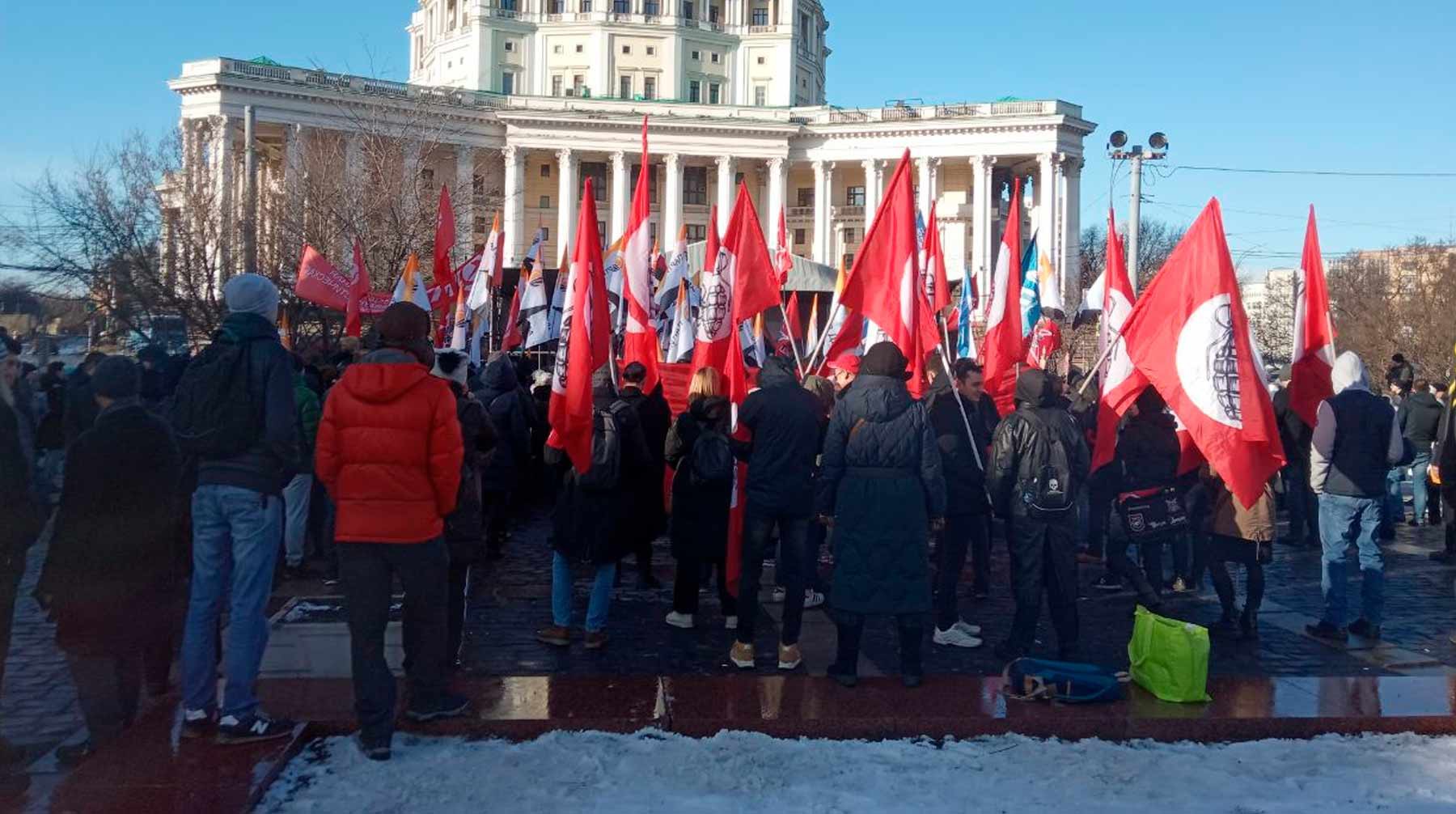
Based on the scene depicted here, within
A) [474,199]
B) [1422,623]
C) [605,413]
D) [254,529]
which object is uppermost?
[474,199]

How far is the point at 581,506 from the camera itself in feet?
24.9

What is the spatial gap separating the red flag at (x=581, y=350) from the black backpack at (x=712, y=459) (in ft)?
2.80

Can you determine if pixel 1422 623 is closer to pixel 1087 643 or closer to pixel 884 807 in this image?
pixel 1087 643

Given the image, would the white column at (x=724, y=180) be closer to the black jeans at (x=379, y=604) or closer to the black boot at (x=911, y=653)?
the black boot at (x=911, y=653)

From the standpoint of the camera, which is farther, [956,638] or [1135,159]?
[1135,159]

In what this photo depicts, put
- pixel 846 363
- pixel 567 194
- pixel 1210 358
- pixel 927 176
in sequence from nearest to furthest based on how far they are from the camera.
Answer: pixel 1210 358 → pixel 846 363 → pixel 927 176 → pixel 567 194

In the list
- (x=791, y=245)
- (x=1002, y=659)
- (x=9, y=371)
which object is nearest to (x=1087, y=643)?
(x=1002, y=659)

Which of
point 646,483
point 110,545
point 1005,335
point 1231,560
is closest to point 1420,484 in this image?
point 1005,335

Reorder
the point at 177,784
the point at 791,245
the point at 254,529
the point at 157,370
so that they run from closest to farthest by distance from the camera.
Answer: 1. the point at 177,784
2. the point at 254,529
3. the point at 157,370
4. the point at 791,245

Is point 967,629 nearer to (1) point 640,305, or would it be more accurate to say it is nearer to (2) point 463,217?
(1) point 640,305

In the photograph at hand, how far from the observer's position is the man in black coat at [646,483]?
811 cm

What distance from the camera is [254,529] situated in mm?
5504

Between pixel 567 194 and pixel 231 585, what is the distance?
3115 inches

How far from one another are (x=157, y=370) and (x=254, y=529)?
6.14 meters
